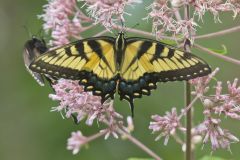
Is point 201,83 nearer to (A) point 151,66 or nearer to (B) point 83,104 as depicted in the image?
(A) point 151,66

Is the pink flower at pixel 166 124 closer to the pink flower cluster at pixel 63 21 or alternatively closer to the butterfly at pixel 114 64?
the butterfly at pixel 114 64

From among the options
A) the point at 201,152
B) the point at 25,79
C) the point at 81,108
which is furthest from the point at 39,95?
the point at 81,108

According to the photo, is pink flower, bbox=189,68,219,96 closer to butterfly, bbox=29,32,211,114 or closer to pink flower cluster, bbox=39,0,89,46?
butterfly, bbox=29,32,211,114

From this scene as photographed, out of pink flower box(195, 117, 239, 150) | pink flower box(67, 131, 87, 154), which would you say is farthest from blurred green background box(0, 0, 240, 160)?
pink flower box(195, 117, 239, 150)

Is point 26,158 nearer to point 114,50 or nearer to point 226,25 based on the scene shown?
point 226,25

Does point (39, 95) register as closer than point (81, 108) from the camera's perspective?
No

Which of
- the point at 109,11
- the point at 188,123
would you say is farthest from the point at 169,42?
the point at 188,123
